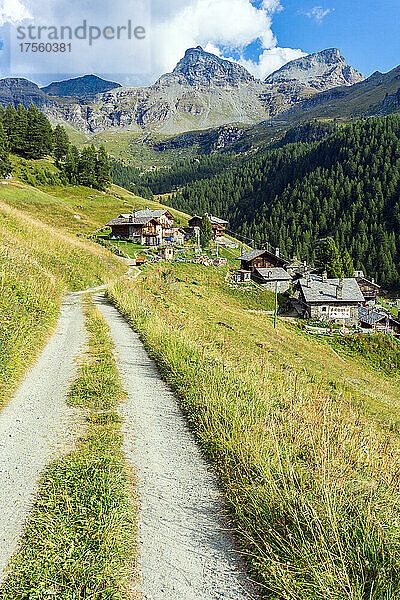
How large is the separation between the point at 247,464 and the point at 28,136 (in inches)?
4846

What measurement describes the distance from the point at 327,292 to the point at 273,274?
1713cm

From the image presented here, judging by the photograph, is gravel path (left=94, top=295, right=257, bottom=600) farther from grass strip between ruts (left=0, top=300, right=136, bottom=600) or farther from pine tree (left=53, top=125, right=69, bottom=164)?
pine tree (left=53, top=125, right=69, bottom=164)

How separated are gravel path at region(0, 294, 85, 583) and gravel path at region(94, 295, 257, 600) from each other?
1215 mm

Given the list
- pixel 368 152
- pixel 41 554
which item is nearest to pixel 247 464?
pixel 41 554

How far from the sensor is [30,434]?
20.2ft

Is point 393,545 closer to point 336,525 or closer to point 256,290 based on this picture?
point 336,525

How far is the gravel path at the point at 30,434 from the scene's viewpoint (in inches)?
169

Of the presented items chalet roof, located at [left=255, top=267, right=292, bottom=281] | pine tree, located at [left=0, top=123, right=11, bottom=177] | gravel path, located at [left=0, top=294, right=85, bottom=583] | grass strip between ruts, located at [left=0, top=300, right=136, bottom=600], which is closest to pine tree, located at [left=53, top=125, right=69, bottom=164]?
pine tree, located at [left=0, top=123, right=11, bottom=177]

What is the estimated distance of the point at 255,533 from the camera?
4.07 metres

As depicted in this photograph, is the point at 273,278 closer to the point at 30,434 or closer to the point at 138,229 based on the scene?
the point at 138,229

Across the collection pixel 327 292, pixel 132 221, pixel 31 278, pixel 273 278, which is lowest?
pixel 327 292

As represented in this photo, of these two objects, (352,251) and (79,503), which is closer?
(79,503)

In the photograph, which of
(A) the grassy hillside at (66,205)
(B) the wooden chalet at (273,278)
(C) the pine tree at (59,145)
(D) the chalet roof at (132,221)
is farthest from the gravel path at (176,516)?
(C) the pine tree at (59,145)

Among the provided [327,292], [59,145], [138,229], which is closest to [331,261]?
[327,292]
